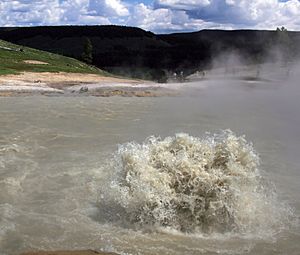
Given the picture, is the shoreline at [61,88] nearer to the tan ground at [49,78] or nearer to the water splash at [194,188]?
the tan ground at [49,78]

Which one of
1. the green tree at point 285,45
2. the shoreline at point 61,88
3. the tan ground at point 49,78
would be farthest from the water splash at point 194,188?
the green tree at point 285,45

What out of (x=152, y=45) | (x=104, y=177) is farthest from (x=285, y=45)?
(x=152, y=45)

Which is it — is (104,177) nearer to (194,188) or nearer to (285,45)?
(194,188)

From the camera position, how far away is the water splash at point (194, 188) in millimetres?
8453

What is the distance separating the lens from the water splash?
8.45 meters

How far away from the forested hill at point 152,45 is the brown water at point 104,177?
103 feet

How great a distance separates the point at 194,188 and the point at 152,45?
11279 centimetres

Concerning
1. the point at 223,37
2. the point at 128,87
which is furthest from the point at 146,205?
the point at 223,37

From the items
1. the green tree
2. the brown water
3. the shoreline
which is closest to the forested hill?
the green tree

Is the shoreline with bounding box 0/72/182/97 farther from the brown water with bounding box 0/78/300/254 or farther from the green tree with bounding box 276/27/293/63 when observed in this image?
the green tree with bounding box 276/27/293/63

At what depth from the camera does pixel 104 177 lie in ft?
38.5

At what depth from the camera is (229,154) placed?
906cm

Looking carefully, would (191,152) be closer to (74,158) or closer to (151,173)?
(151,173)

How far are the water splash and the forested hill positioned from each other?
45.2m
